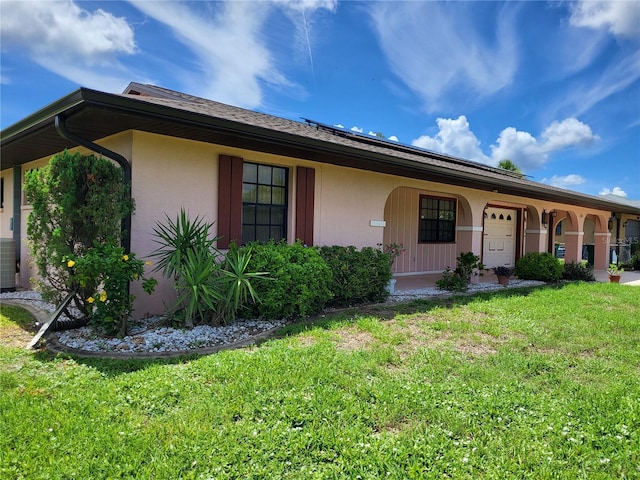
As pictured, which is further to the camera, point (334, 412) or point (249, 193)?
point (249, 193)

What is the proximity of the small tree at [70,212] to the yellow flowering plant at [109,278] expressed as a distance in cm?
18

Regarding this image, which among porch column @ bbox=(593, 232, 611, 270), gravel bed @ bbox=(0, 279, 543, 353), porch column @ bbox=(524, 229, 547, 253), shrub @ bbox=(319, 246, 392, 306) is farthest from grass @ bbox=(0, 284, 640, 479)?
porch column @ bbox=(593, 232, 611, 270)

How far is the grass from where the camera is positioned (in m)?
2.34

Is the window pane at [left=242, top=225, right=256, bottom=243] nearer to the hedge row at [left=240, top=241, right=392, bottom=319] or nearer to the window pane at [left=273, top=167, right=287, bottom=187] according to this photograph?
the hedge row at [left=240, top=241, right=392, bottom=319]

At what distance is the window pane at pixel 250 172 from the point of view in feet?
22.1

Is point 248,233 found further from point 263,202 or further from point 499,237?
point 499,237

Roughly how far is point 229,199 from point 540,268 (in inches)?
364

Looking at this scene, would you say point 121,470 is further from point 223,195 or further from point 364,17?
point 364,17

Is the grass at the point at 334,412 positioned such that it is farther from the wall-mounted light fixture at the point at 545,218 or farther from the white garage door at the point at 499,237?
the wall-mounted light fixture at the point at 545,218

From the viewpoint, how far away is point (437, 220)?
12328 millimetres

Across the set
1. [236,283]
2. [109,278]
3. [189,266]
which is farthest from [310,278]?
[109,278]

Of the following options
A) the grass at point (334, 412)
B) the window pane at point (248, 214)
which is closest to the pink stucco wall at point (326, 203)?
the window pane at point (248, 214)

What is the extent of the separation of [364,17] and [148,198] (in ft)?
19.9

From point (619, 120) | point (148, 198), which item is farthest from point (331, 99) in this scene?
point (619, 120)
